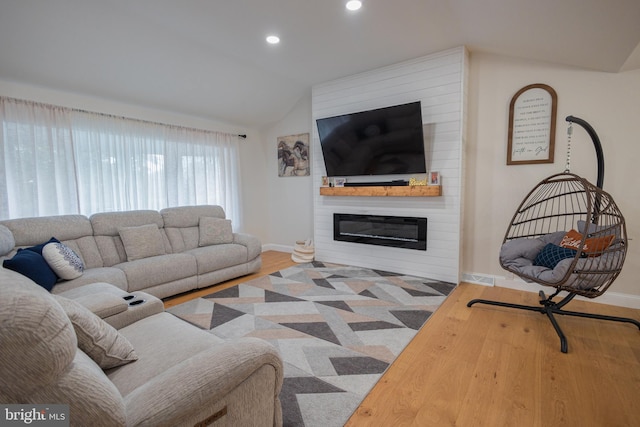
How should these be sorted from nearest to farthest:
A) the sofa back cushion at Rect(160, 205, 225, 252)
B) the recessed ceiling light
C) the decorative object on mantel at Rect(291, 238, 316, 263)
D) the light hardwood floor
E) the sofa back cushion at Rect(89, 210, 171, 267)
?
the light hardwood floor, the recessed ceiling light, the sofa back cushion at Rect(89, 210, 171, 267), the sofa back cushion at Rect(160, 205, 225, 252), the decorative object on mantel at Rect(291, 238, 316, 263)

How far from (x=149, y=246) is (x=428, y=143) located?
3.49 m

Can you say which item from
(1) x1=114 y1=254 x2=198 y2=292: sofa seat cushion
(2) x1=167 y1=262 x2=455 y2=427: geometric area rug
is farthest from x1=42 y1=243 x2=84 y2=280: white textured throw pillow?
(2) x1=167 y1=262 x2=455 y2=427: geometric area rug

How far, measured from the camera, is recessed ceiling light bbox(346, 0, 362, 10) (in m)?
2.58

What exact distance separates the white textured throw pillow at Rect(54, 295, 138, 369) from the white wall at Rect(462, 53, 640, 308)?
3617 mm

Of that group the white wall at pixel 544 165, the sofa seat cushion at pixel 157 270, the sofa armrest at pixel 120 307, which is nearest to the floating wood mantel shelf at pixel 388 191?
the white wall at pixel 544 165

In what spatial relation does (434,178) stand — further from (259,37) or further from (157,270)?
(157,270)

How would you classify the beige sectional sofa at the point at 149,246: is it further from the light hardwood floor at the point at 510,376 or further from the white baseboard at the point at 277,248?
the light hardwood floor at the point at 510,376

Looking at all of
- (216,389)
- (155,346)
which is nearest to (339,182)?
(155,346)

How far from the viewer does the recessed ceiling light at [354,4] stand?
101 inches

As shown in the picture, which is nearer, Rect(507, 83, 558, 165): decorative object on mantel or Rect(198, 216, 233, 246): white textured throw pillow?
Rect(507, 83, 558, 165): decorative object on mantel

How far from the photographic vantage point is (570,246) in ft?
8.30

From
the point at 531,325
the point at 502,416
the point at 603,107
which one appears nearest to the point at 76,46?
the point at 502,416

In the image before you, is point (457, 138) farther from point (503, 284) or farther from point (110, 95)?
point (110, 95)

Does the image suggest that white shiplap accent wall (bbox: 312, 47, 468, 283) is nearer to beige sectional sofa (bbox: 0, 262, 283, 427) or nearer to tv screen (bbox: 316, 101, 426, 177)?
tv screen (bbox: 316, 101, 426, 177)
